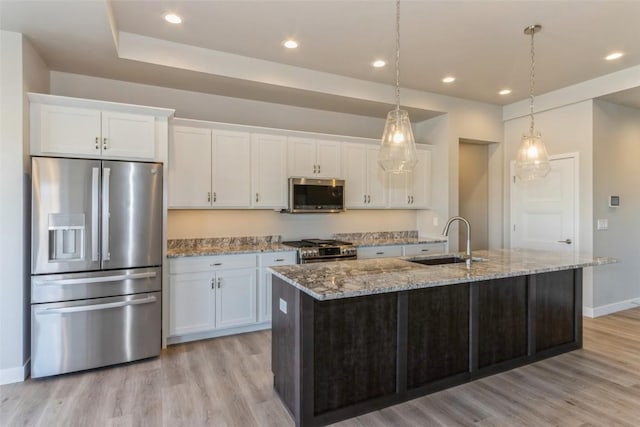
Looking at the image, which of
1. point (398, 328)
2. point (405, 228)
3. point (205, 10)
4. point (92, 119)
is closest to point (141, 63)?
point (92, 119)

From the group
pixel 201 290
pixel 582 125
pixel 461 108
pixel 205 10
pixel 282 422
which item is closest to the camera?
pixel 282 422

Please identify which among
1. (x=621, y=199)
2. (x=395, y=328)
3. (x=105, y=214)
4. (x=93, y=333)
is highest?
(x=621, y=199)

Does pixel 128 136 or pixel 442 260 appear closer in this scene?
pixel 128 136

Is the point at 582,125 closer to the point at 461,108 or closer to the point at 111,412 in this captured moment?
the point at 461,108

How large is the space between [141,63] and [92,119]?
71 cm

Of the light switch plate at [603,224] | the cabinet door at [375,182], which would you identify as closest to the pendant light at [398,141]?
the cabinet door at [375,182]

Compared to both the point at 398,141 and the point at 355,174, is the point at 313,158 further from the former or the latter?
the point at 398,141

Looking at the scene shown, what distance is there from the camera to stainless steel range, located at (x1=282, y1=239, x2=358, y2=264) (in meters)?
3.99

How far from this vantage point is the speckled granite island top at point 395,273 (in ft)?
6.89

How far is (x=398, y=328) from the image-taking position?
2480 mm

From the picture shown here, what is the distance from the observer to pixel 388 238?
536 centimetres

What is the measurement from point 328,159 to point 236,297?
2056mm

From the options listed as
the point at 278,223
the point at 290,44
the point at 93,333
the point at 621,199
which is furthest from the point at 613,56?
the point at 93,333

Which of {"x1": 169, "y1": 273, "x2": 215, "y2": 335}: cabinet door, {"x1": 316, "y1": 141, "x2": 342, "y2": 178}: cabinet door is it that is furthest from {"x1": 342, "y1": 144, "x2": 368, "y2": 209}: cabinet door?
{"x1": 169, "y1": 273, "x2": 215, "y2": 335}: cabinet door
